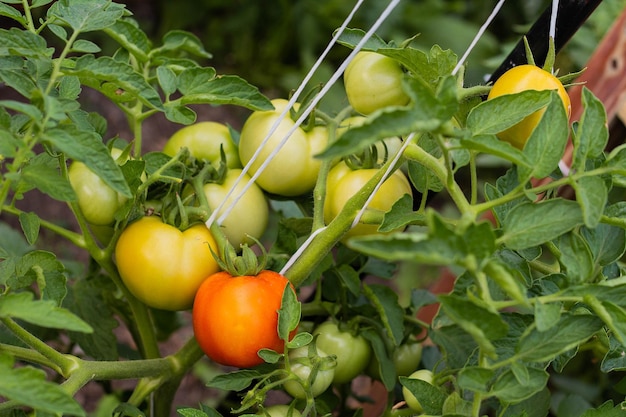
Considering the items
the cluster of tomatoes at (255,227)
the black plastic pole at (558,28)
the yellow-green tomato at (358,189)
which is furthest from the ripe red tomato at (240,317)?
the black plastic pole at (558,28)

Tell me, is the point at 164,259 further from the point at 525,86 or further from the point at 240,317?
the point at 525,86

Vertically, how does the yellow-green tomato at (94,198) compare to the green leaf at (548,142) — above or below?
below

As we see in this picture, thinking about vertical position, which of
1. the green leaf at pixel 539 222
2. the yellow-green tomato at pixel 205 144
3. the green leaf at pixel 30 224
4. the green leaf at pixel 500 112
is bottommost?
the green leaf at pixel 30 224

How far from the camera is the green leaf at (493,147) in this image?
0.48m

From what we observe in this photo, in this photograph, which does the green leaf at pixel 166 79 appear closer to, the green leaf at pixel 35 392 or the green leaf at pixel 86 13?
the green leaf at pixel 86 13

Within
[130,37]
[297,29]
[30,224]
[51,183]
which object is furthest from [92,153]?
[297,29]

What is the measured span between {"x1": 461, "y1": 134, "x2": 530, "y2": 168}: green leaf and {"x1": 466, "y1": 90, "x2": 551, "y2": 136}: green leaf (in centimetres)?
5

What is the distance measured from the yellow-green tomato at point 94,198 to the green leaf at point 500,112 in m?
0.34

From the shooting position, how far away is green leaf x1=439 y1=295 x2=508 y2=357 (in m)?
0.45

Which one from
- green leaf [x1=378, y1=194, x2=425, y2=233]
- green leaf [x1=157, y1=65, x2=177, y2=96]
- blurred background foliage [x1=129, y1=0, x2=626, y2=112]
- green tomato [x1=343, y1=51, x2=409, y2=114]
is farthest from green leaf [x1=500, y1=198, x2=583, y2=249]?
blurred background foliage [x1=129, y1=0, x2=626, y2=112]

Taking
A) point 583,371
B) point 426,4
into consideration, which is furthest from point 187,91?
point 426,4

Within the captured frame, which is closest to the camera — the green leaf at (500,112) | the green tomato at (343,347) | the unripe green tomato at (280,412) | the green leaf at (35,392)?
the green leaf at (35,392)

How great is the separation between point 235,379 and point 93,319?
0.24 m

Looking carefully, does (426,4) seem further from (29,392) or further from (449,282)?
(29,392)
